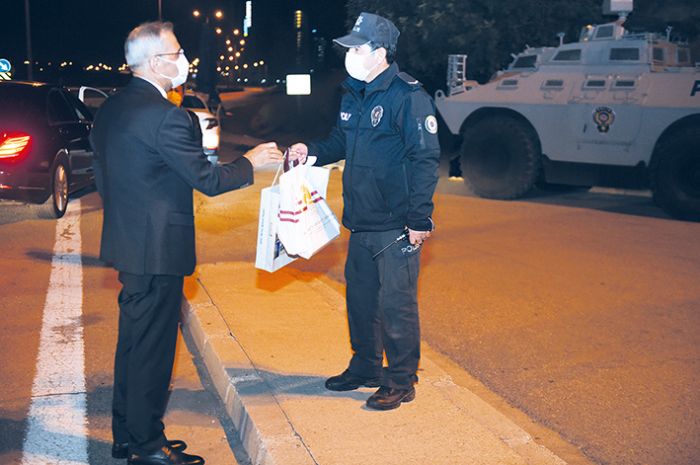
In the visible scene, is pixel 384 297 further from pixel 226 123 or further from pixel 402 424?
pixel 226 123

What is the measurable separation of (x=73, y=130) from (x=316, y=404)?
25.9 feet

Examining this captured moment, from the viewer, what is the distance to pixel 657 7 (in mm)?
14555

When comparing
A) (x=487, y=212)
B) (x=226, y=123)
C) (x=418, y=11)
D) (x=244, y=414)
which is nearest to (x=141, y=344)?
(x=244, y=414)

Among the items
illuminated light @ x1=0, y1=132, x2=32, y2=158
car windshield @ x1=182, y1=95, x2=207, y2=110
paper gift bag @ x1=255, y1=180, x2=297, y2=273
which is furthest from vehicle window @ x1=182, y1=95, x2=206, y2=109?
paper gift bag @ x1=255, y1=180, x2=297, y2=273

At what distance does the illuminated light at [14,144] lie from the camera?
996 centimetres

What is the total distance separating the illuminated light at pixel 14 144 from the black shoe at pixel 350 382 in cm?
660

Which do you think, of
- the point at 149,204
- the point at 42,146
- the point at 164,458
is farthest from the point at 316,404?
the point at 42,146

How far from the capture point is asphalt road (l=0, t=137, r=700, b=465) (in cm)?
486

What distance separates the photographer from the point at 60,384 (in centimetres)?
525

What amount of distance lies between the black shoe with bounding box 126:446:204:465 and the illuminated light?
6.85 meters

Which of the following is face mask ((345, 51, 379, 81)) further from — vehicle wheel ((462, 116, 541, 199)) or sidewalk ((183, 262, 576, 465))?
vehicle wheel ((462, 116, 541, 199))

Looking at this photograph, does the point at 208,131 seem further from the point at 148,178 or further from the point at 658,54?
the point at 148,178

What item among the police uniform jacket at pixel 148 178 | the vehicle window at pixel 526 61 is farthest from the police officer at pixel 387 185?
the vehicle window at pixel 526 61

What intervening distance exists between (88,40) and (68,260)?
6328 centimetres
